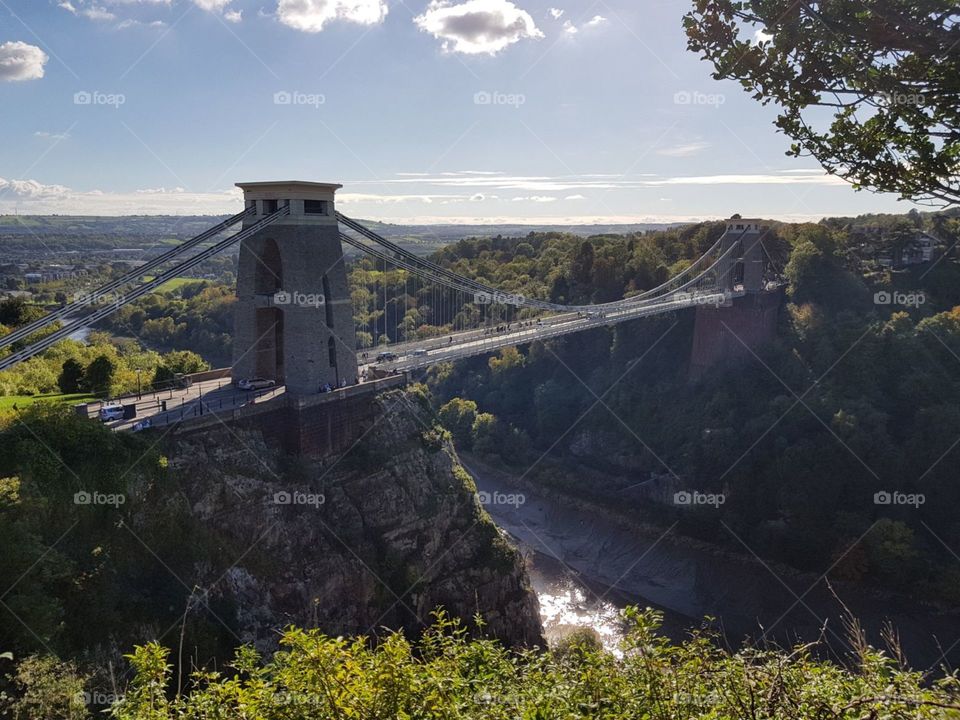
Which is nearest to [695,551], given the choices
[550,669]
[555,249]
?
[550,669]

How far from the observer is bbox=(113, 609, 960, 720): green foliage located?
15.3 ft

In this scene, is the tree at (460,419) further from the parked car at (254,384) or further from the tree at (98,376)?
the tree at (98,376)

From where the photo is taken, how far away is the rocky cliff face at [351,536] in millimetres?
14984

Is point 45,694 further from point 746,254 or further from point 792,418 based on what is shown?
point 746,254

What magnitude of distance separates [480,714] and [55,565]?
9767mm

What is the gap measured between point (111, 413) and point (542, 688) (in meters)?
13.2

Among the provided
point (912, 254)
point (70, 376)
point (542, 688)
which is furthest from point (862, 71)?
point (912, 254)

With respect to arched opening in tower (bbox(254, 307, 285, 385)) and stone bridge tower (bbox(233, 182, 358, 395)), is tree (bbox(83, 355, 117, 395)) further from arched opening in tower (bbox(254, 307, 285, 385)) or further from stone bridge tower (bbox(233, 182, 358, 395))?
arched opening in tower (bbox(254, 307, 285, 385))

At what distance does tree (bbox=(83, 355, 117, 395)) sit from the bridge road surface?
1005 mm

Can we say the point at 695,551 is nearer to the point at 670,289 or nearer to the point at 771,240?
the point at 670,289

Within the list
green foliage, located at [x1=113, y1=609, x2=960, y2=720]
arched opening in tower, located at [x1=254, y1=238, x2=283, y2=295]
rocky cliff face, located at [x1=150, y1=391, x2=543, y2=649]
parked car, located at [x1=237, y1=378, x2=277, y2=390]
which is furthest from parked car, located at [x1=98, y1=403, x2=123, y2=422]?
green foliage, located at [x1=113, y1=609, x2=960, y2=720]

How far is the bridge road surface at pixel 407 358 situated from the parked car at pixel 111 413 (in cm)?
24

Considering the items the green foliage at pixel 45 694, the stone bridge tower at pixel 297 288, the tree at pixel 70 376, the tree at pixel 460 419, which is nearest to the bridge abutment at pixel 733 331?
the tree at pixel 460 419

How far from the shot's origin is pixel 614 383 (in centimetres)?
3859
